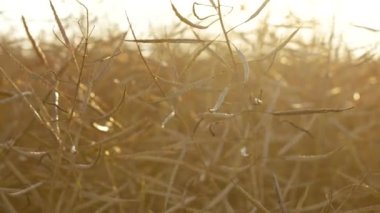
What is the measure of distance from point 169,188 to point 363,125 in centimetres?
50

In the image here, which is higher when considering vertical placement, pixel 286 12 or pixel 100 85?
pixel 286 12

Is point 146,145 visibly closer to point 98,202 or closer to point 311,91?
point 98,202

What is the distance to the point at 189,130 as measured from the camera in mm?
1093

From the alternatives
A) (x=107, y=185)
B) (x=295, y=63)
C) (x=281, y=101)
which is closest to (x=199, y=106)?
(x=281, y=101)

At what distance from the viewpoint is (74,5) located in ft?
3.65

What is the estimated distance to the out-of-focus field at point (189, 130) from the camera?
0.97 m

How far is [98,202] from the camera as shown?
1.08 meters

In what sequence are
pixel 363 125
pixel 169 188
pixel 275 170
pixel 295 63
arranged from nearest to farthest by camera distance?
pixel 169 188
pixel 275 170
pixel 363 125
pixel 295 63

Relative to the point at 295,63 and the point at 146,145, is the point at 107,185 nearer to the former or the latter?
the point at 146,145

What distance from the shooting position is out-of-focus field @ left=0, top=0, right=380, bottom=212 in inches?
38.3

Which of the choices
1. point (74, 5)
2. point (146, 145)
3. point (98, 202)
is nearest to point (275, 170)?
point (146, 145)

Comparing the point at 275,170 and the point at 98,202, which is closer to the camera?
the point at 98,202

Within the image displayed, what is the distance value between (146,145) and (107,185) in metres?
0.19

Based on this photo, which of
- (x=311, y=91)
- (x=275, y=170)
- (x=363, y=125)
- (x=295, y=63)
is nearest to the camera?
(x=275, y=170)
